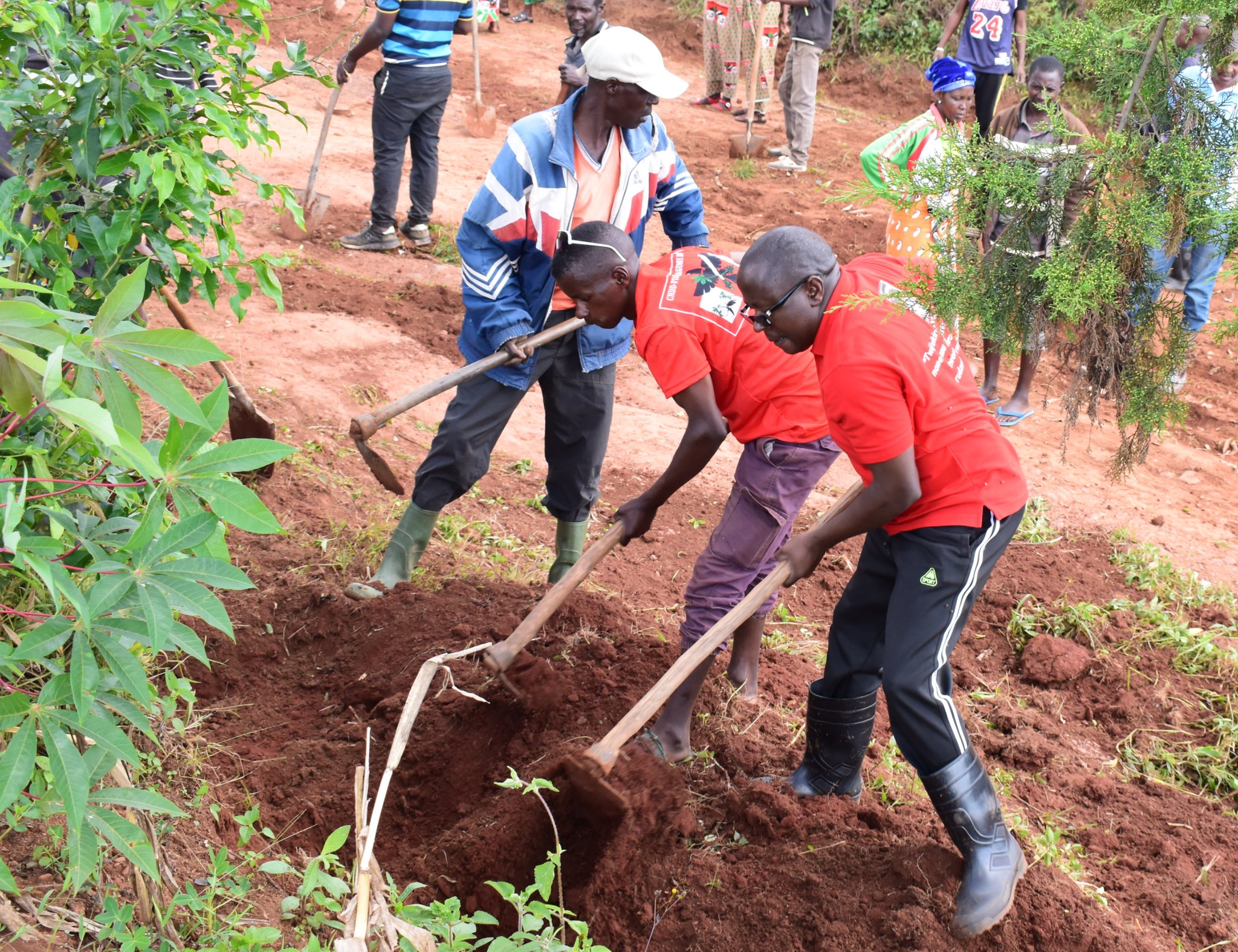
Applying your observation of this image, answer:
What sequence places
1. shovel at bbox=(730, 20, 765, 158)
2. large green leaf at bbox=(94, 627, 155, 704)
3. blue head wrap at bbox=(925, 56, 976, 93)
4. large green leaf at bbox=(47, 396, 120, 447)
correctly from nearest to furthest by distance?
large green leaf at bbox=(47, 396, 120, 447)
large green leaf at bbox=(94, 627, 155, 704)
blue head wrap at bbox=(925, 56, 976, 93)
shovel at bbox=(730, 20, 765, 158)

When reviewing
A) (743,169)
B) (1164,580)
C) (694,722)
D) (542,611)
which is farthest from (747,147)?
(542,611)

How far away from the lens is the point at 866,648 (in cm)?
286

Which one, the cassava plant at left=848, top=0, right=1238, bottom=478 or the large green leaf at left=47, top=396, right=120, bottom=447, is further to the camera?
the cassava plant at left=848, top=0, right=1238, bottom=478

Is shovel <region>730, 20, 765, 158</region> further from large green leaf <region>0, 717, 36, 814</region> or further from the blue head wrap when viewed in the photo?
large green leaf <region>0, 717, 36, 814</region>

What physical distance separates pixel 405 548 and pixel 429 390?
824 mm

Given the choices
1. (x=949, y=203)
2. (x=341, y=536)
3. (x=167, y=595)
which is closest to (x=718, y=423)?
(x=949, y=203)

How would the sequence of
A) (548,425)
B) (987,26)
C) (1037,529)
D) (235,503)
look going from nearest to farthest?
(235,503) < (548,425) < (1037,529) < (987,26)

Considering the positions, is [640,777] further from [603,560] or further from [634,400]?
[634,400]

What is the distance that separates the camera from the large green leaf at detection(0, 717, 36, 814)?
171cm

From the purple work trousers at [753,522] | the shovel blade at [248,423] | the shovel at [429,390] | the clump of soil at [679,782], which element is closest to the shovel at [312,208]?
the shovel blade at [248,423]

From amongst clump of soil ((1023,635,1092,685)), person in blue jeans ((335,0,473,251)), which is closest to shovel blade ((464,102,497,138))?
person in blue jeans ((335,0,473,251))

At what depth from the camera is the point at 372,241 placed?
24.5 ft

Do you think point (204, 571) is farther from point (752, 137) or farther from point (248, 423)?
point (752, 137)

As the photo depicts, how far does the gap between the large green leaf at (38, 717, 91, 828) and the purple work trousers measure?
182 cm
